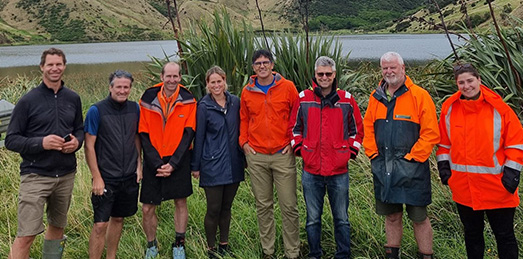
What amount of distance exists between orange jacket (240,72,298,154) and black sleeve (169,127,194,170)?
21.4 inches

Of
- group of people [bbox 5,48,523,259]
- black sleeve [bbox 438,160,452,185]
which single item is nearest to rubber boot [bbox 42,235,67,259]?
group of people [bbox 5,48,523,259]

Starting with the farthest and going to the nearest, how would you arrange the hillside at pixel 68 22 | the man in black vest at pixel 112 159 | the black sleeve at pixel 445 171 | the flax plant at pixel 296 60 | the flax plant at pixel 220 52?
1. the hillside at pixel 68 22
2. the flax plant at pixel 296 60
3. the flax plant at pixel 220 52
4. the man in black vest at pixel 112 159
5. the black sleeve at pixel 445 171

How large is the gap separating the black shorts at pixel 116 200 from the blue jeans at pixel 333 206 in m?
1.48

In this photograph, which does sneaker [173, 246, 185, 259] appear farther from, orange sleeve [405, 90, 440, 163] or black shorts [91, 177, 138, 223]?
orange sleeve [405, 90, 440, 163]

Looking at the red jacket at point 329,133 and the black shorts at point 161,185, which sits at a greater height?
the red jacket at point 329,133

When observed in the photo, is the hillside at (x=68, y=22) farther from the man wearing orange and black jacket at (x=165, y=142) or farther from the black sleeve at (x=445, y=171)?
the black sleeve at (x=445, y=171)

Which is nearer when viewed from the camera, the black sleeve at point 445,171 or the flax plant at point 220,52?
the black sleeve at point 445,171

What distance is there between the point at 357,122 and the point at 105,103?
2.12 meters

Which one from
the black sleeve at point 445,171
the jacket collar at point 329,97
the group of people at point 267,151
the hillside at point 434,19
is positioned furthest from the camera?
the hillside at point 434,19

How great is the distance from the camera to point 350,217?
392cm

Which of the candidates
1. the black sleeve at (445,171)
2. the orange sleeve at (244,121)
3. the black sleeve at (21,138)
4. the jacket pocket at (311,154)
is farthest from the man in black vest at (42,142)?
the black sleeve at (445,171)

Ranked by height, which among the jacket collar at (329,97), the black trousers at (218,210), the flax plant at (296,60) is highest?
the flax plant at (296,60)

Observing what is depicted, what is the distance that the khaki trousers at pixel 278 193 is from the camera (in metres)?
3.50

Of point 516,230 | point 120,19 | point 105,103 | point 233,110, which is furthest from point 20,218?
point 120,19
